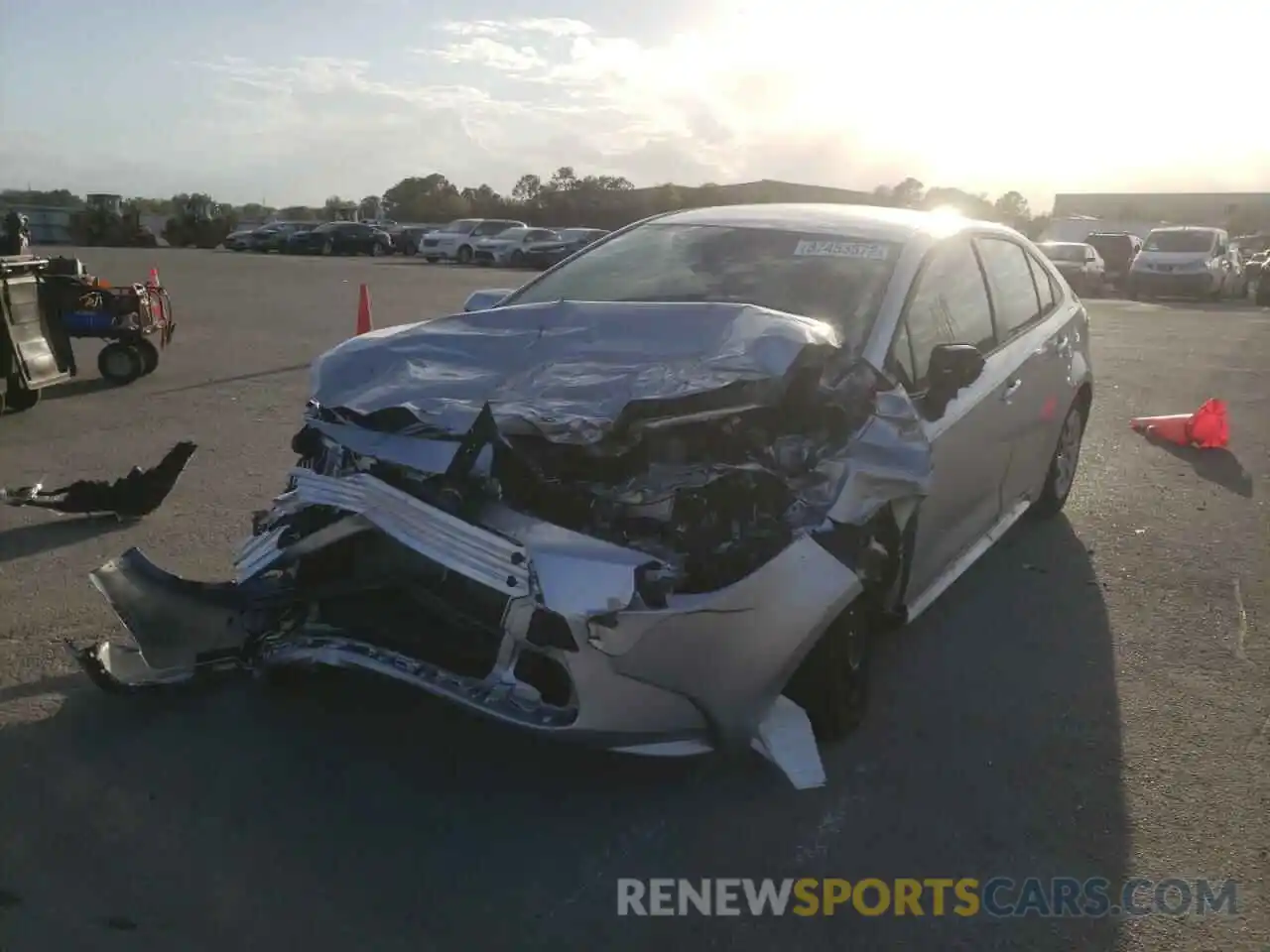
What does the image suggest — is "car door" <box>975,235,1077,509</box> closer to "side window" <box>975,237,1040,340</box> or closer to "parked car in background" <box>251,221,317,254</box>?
"side window" <box>975,237,1040,340</box>

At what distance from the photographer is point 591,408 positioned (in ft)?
10.8

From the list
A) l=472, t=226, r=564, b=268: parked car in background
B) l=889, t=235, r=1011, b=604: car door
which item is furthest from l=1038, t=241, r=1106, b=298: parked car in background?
l=889, t=235, r=1011, b=604: car door

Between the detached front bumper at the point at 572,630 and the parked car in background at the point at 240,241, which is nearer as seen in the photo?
the detached front bumper at the point at 572,630

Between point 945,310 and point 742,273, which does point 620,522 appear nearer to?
point 742,273

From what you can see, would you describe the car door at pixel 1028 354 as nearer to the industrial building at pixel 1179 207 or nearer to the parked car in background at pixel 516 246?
the parked car in background at pixel 516 246

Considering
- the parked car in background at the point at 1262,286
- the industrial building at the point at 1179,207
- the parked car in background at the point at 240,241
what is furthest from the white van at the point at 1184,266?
the industrial building at the point at 1179,207

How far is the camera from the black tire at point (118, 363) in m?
10.3

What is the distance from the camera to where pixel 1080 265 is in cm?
2872

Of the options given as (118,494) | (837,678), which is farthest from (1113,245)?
(837,678)

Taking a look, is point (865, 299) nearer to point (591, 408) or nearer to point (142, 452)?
point (591, 408)

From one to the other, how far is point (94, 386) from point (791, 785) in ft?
28.3

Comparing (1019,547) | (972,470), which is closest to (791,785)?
(972,470)

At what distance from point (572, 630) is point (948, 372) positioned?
198 centimetres

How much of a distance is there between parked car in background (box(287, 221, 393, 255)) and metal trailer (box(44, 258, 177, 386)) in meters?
34.7
